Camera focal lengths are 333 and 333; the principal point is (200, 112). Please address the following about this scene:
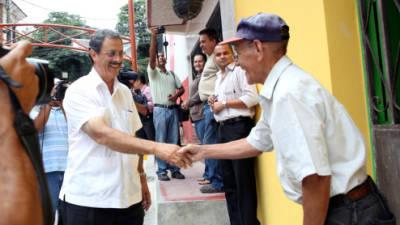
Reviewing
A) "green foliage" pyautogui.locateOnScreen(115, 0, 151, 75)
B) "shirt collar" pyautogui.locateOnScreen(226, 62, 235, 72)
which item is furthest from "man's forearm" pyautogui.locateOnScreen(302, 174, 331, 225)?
"green foliage" pyautogui.locateOnScreen(115, 0, 151, 75)

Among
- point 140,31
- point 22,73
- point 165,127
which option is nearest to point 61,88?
point 165,127

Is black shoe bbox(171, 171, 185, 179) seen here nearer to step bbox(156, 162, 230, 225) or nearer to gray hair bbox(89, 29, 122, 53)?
step bbox(156, 162, 230, 225)

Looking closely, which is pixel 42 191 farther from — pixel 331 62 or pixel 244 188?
pixel 244 188

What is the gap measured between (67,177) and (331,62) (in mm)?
1858

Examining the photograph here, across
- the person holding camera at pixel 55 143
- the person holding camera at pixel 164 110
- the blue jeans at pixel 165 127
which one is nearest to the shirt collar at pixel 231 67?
the person holding camera at pixel 55 143

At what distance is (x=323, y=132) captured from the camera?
1.37 m

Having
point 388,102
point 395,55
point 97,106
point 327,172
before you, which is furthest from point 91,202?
point 395,55

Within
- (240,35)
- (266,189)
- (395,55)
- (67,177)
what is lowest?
(266,189)

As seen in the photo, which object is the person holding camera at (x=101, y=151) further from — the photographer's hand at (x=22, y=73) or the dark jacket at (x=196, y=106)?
the dark jacket at (x=196, y=106)

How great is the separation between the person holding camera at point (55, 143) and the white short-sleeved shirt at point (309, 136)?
2758mm

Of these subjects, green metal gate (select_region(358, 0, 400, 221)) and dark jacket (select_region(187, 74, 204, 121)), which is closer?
green metal gate (select_region(358, 0, 400, 221))

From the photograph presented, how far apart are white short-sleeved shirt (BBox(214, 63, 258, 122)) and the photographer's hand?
2.58m

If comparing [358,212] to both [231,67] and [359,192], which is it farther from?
[231,67]

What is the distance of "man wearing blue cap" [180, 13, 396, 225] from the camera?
132cm
